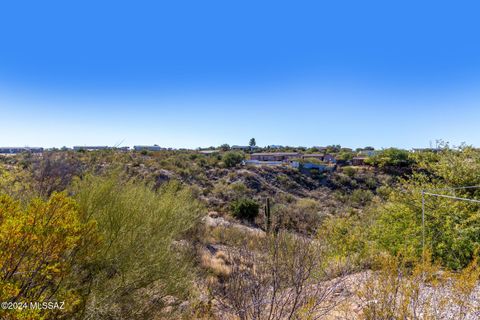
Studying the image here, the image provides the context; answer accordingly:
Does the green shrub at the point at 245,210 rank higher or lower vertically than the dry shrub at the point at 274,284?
lower

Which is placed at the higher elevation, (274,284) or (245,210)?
(274,284)

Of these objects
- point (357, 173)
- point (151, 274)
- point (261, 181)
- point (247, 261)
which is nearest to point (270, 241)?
point (247, 261)

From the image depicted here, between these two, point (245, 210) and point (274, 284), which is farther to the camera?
point (245, 210)

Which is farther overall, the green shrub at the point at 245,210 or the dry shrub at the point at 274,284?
the green shrub at the point at 245,210

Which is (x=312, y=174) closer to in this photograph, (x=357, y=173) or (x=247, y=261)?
(x=357, y=173)

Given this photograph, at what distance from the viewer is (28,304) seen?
2.15 meters

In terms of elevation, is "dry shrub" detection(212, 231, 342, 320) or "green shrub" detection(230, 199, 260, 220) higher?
"dry shrub" detection(212, 231, 342, 320)

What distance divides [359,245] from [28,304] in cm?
800

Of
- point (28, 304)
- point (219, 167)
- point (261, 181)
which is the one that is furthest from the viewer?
point (219, 167)

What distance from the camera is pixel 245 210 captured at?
1948 cm

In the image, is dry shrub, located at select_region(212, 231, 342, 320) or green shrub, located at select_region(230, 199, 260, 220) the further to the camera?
green shrub, located at select_region(230, 199, 260, 220)

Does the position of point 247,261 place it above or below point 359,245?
above

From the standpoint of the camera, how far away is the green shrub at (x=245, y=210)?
19.4m

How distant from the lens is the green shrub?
19.4m
